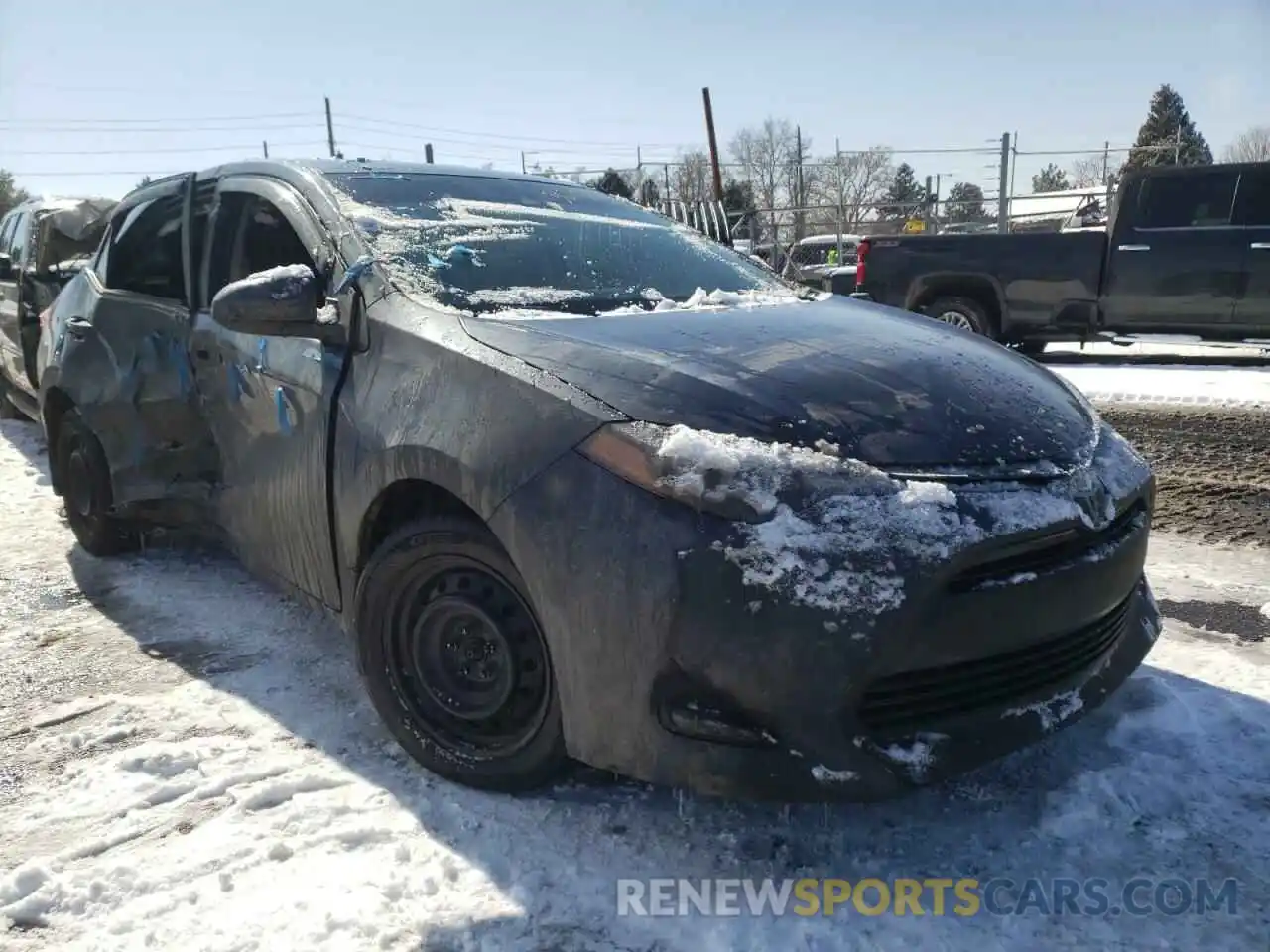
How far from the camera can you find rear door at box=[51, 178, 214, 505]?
12.4 ft

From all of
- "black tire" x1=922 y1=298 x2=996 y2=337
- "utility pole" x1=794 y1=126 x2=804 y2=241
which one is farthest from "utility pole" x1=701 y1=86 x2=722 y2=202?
"black tire" x1=922 y1=298 x2=996 y2=337

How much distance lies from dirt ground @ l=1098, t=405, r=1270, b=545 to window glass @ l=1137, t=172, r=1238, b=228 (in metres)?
3.27

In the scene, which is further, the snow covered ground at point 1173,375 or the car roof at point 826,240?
the car roof at point 826,240

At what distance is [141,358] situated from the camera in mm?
3975

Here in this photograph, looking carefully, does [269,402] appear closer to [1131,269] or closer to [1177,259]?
[1131,269]

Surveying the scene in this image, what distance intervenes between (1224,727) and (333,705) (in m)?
2.60

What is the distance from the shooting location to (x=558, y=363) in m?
2.32

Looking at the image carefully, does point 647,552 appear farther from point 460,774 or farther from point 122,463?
point 122,463

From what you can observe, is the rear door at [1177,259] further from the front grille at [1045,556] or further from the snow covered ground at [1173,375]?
the front grille at [1045,556]

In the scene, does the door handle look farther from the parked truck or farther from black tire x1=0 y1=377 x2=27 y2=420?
black tire x1=0 y1=377 x2=27 y2=420

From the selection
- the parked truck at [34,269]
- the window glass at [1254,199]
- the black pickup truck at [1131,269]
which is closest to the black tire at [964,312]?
the black pickup truck at [1131,269]

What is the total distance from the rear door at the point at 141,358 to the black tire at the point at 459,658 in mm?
1428

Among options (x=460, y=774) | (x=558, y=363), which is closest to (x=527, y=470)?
(x=558, y=363)

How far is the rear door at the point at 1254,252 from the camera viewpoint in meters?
9.11
